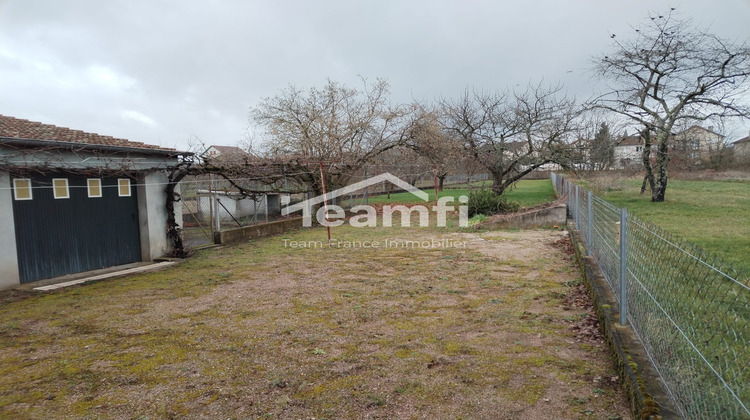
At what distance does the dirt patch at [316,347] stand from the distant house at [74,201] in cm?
140

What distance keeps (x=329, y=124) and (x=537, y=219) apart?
29.9 feet

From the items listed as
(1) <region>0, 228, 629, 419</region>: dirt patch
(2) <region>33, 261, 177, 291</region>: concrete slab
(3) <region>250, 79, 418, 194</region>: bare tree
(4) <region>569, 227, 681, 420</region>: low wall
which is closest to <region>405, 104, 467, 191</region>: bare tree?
(3) <region>250, 79, 418, 194</region>: bare tree

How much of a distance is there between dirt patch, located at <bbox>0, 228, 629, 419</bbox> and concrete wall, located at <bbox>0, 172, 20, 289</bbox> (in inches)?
40.2

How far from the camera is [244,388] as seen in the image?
141 inches

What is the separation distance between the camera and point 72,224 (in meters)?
8.64

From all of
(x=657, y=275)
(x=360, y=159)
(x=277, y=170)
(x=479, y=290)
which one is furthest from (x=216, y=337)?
(x=360, y=159)

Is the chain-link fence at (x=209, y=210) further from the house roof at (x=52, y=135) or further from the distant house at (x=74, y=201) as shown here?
the house roof at (x=52, y=135)

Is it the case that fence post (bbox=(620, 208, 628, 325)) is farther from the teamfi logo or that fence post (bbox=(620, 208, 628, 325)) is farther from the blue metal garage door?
the teamfi logo

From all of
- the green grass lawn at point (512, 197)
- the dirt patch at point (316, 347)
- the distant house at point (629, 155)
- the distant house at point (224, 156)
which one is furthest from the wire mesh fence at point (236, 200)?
the distant house at point (629, 155)

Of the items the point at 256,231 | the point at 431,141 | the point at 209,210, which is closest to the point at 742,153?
the point at 431,141

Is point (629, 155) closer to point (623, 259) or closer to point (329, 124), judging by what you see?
point (329, 124)

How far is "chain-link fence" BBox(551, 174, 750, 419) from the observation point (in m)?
2.32

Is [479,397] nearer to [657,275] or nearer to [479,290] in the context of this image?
[657,275]

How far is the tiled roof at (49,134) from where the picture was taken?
7715mm
